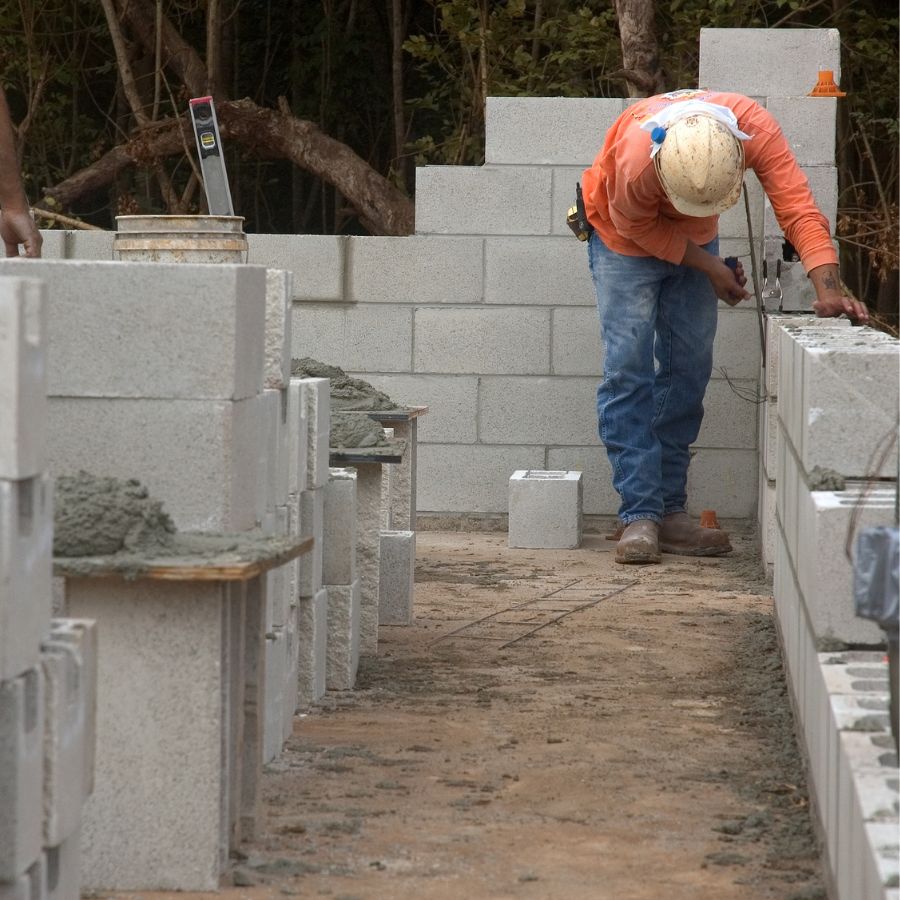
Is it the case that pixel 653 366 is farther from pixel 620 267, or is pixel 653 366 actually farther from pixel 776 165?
pixel 776 165

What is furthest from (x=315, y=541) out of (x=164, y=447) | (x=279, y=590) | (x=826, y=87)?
(x=826, y=87)

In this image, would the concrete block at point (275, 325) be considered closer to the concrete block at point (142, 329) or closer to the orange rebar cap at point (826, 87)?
the concrete block at point (142, 329)

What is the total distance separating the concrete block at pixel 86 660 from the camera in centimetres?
273

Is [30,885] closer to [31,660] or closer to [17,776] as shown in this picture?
[17,776]

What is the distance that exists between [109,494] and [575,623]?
9.72 feet

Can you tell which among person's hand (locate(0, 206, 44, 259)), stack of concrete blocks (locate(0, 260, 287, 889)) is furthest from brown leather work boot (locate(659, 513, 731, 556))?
stack of concrete blocks (locate(0, 260, 287, 889))

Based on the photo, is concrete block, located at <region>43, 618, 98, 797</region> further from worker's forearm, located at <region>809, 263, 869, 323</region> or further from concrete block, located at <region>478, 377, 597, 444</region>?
concrete block, located at <region>478, 377, 597, 444</region>

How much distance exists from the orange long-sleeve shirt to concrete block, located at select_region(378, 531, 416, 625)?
Result: 1.64 metres

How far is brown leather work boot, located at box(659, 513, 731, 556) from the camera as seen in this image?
286 inches

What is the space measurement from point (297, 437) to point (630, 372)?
112 inches

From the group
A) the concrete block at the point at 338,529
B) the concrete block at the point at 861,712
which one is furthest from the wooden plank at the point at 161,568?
the concrete block at the point at 338,529

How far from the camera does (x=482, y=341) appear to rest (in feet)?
26.3

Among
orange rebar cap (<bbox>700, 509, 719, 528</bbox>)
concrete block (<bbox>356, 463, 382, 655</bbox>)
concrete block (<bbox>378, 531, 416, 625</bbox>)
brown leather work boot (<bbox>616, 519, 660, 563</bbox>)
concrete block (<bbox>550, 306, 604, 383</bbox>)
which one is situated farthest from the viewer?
concrete block (<bbox>550, 306, 604, 383</bbox>)

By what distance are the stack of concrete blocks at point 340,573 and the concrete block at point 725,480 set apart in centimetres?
345
